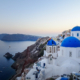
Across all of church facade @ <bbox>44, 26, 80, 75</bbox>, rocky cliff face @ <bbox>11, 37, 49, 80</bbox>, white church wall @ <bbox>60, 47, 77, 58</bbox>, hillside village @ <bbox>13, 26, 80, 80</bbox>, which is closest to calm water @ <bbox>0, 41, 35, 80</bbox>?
rocky cliff face @ <bbox>11, 37, 49, 80</bbox>

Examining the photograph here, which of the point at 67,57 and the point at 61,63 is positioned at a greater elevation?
the point at 67,57

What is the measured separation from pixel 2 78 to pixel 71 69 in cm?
1591

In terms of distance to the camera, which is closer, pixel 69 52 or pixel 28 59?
pixel 69 52

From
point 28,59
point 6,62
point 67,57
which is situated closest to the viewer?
point 67,57

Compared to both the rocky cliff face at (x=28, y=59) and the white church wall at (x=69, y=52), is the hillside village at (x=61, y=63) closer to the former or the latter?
the white church wall at (x=69, y=52)

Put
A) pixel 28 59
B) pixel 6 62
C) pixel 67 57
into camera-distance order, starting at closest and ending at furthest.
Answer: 1. pixel 67 57
2. pixel 28 59
3. pixel 6 62

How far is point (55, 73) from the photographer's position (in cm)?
1252

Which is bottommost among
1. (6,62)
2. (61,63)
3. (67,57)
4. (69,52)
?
(6,62)

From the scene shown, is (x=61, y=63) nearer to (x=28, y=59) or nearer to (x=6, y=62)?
(x=28, y=59)

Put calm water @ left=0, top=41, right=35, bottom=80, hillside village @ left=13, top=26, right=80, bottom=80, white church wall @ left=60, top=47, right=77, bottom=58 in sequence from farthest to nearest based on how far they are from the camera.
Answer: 1. calm water @ left=0, top=41, right=35, bottom=80
2. white church wall @ left=60, top=47, right=77, bottom=58
3. hillside village @ left=13, top=26, right=80, bottom=80

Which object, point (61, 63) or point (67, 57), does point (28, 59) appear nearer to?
point (61, 63)

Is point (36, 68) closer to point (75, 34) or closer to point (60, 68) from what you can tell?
point (60, 68)

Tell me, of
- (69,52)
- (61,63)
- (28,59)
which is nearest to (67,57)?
(69,52)

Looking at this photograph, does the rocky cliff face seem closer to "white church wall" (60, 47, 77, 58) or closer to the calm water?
the calm water
